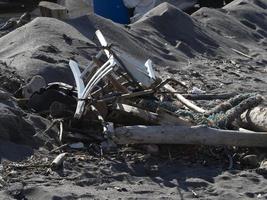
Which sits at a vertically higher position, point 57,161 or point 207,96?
point 57,161

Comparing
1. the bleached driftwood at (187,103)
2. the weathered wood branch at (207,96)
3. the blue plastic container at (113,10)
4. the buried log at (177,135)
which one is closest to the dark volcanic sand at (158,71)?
the buried log at (177,135)

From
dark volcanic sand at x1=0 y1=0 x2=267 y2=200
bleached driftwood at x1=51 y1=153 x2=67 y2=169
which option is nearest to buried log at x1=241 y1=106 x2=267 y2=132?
dark volcanic sand at x1=0 y1=0 x2=267 y2=200

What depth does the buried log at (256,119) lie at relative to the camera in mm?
7180

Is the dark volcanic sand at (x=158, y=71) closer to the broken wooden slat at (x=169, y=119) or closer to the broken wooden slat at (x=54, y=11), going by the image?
the broken wooden slat at (x=169, y=119)

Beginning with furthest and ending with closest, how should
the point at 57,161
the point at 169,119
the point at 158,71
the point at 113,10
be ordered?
the point at 113,10 → the point at 158,71 → the point at 169,119 → the point at 57,161

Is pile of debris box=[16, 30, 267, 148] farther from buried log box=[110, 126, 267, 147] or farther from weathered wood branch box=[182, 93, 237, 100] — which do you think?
weathered wood branch box=[182, 93, 237, 100]

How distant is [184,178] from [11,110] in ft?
6.53

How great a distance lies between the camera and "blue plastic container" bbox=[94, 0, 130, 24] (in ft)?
54.2

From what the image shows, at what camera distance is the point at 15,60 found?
32.2 ft

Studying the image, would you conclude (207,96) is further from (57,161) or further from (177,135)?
(57,161)

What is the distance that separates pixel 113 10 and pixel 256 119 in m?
10.1

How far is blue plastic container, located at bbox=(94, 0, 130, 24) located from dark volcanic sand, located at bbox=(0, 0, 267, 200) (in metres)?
2.01

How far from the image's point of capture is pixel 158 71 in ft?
37.6

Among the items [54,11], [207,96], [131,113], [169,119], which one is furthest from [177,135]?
[54,11]
